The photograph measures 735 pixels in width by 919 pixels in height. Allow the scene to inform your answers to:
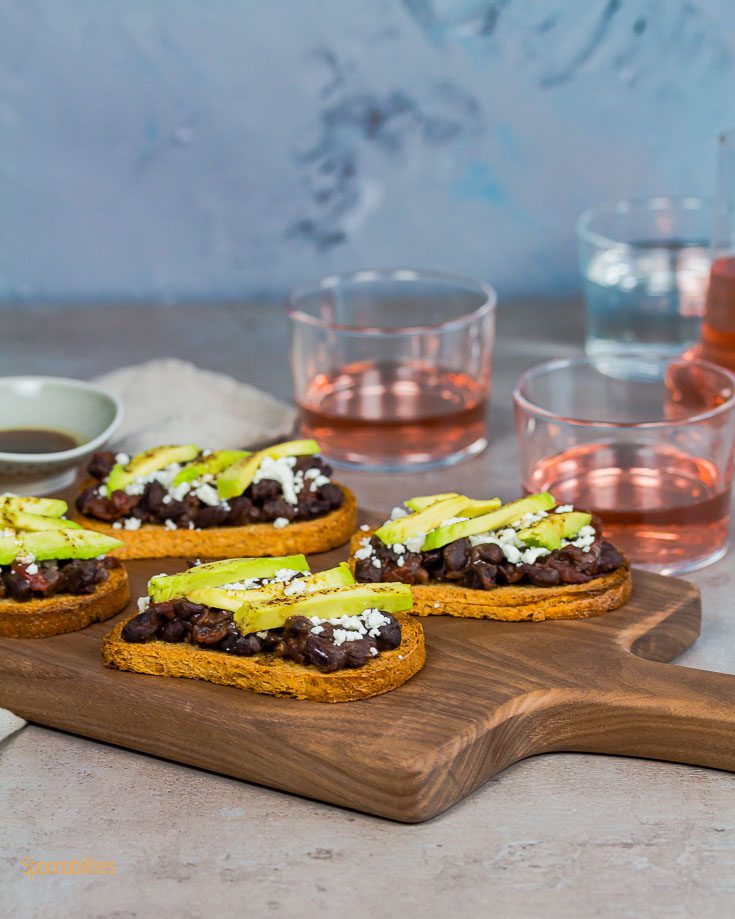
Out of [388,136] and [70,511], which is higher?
[388,136]

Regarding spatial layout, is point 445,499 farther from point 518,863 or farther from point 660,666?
point 518,863

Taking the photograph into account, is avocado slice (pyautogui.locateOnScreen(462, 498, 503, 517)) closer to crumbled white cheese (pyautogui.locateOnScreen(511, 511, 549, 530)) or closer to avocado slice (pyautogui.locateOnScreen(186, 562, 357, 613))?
crumbled white cheese (pyautogui.locateOnScreen(511, 511, 549, 530))

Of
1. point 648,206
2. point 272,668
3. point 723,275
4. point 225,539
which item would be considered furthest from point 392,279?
point 272,668

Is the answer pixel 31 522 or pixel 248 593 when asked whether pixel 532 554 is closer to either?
pixel 248 593

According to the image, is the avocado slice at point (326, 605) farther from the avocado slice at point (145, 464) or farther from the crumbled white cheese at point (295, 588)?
the avocado slice at point (145, 464)

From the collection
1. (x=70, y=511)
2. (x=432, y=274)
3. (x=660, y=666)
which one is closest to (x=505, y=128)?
(x=432, y=274)
